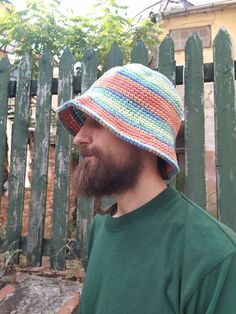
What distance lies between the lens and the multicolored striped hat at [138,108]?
3.87ft

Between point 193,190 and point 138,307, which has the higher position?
point 193,190

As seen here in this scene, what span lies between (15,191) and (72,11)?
201 inches

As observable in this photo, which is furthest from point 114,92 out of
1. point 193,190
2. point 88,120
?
point 193,190

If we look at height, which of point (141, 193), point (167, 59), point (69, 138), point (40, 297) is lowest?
point (40, 297)

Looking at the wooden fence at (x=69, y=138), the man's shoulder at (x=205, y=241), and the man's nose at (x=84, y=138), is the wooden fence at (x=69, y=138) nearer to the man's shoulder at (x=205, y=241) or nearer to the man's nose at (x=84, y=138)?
the man's nose at (x=84, y=138)

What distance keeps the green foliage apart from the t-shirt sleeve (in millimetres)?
5752

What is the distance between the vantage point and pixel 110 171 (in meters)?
1.24

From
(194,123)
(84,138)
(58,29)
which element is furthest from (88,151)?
(58,29)

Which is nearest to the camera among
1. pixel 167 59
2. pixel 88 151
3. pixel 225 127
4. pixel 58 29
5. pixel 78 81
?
pixel 88 151

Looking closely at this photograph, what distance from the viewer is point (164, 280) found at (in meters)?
0.99

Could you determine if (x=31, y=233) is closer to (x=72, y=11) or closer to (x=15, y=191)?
(x=15, y=191)

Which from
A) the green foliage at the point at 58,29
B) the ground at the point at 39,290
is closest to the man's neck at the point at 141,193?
the ground at the point at 39,290

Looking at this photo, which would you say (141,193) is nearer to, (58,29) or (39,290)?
(39,290)

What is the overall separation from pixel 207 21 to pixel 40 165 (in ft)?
26.1
